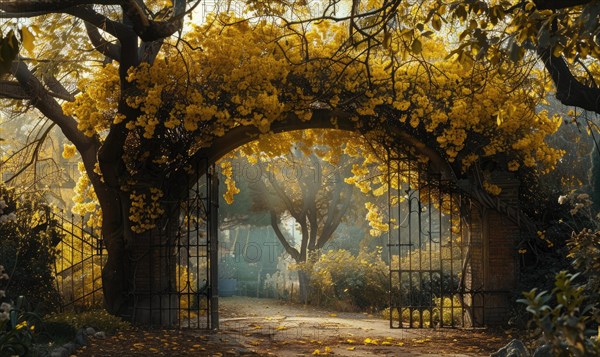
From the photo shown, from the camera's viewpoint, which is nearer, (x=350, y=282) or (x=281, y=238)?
(x=350, y=282)

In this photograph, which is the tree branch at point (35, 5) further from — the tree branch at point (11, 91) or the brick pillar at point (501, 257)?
the brick pillar at point (501, 257)

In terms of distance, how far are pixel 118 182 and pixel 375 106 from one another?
3.94 metres

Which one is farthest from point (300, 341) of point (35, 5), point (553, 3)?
point (553, 3)

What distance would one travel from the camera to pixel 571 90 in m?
7.77

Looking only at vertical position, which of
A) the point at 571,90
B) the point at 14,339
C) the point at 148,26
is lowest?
the point at 14,339

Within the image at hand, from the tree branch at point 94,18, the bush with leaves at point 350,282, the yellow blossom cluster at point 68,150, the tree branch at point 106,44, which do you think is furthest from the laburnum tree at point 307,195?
the tree branch at point 94,18

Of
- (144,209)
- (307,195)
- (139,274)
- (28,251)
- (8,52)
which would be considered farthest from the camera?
(307,195)

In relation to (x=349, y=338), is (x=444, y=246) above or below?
above

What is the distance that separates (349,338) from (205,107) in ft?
12.2

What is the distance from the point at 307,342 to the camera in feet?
37.4

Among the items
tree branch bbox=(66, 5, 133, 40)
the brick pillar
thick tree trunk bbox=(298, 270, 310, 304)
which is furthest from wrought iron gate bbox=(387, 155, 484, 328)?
thick tree trunk bbox=(298, 270, 310, 304)

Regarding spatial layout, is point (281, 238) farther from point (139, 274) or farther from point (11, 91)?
point (11, 91)

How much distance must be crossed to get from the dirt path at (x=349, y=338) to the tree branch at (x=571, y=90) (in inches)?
132

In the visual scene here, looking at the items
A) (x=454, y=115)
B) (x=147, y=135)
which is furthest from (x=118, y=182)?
(x=454, y=115)
